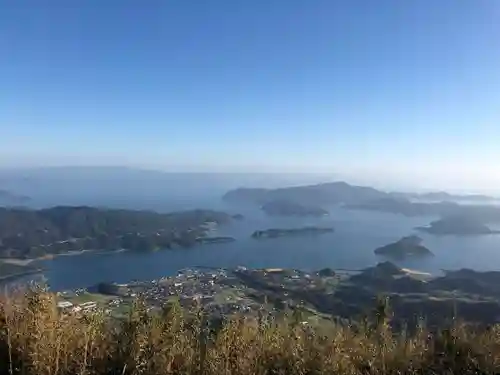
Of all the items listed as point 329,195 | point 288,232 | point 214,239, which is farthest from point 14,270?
point 329,195

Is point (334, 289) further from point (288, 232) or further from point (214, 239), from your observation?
point (288, 232)

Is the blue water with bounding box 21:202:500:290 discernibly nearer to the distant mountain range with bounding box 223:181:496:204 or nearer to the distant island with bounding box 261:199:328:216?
the distant island with bounding box 261:199:328:216

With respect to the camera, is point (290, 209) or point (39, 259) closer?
point (39, 259)

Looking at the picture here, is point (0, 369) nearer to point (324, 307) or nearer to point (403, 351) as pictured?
point (403, 351)

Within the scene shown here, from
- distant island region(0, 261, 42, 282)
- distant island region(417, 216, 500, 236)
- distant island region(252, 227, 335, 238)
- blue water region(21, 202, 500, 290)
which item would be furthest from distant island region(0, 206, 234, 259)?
distant island region(417, 216, 500, 236)

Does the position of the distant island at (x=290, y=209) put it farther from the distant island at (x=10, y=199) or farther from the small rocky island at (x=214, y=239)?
the distant island at (x=10, y=199)

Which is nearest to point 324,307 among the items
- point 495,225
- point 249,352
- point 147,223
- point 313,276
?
point 313,276
